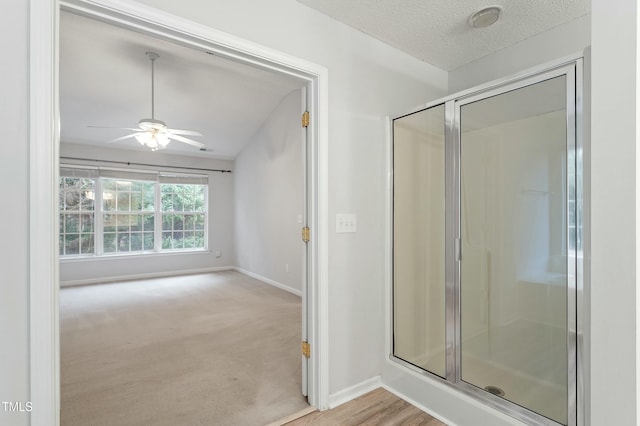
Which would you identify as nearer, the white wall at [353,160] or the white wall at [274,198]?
the white wall at [353,160]

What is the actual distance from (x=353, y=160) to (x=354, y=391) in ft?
5.17

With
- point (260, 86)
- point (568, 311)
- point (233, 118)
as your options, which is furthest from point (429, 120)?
point (233, 118)

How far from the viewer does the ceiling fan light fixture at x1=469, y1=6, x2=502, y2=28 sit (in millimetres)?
1942

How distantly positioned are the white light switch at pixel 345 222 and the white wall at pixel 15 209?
152 cm

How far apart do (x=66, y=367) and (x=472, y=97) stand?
3636mm

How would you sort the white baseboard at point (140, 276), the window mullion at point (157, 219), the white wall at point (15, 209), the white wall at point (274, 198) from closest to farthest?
the white wall at point (15, 209), the white wall at point (274, 198), the white baseboard at point (140, 276), the window mullion at point (157, 219)

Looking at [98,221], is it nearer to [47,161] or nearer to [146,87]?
[146,87]

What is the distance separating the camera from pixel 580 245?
141 centimetres

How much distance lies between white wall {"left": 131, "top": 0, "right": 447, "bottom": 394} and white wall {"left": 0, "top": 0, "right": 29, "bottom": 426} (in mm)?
1083

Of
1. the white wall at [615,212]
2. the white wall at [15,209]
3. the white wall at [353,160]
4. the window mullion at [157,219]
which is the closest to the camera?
the white wall at [615,212]

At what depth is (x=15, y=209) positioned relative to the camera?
1162mm

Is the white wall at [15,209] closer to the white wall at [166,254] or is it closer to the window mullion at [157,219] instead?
the white wall at [166,254]

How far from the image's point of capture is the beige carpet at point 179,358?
6.45 feet

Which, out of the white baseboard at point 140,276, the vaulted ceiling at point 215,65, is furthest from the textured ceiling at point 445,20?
the white baseboard at point 140,276
